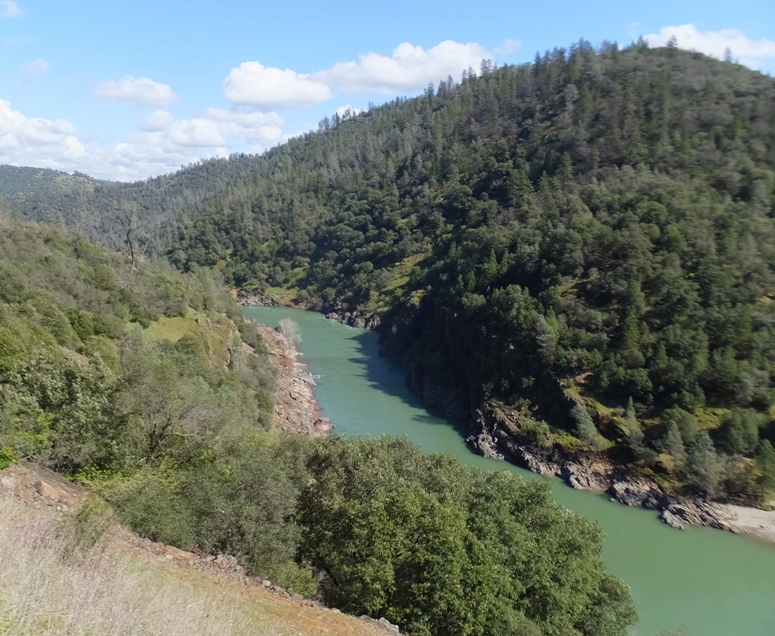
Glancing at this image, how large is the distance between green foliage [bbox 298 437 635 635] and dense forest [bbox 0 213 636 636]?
4 centimetres

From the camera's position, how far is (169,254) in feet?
427

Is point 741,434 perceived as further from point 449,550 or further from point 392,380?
point 392,380

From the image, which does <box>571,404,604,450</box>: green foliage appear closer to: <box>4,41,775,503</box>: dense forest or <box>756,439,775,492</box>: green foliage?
<box>4,41,775,503</box>: dense forest

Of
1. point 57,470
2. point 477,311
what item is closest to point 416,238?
point 477,311

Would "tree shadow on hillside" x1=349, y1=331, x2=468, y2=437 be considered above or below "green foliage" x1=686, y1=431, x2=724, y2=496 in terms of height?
below

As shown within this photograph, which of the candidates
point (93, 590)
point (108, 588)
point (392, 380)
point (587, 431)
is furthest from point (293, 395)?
point (93, 590)

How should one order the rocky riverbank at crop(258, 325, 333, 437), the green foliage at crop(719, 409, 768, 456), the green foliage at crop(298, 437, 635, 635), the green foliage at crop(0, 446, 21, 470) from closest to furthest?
the green foliage at crop(0, 446, 21, 470), the green foliage at crop(298, 437, 635, 635), the green foliage at crop(719, 409, 768, 456), the rocky riverbank at crop(258, 325, 333, 437)

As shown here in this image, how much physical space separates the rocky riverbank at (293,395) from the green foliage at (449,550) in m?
16.7

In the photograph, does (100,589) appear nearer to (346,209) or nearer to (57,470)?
(57,470)

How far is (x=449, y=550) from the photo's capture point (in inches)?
520

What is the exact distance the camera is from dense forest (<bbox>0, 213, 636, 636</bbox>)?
42.4 ft

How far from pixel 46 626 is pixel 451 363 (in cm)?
5240

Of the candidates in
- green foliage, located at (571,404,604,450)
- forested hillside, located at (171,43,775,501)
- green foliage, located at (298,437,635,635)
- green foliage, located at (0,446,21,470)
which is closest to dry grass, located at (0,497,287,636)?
green foliage, located at (0,446,21,470)

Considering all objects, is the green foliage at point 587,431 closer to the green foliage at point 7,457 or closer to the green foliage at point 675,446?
the green foliage at point 675,446
